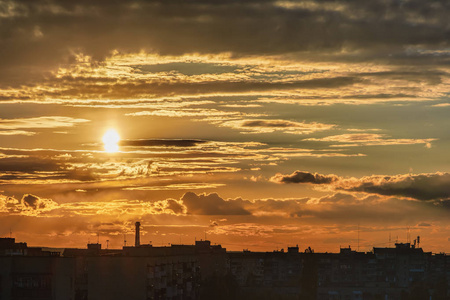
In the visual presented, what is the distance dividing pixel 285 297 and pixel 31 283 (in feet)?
265

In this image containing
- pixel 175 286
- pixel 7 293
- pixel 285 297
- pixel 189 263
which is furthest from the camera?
pixel 285 297

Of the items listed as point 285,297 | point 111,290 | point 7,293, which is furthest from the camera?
point 285,297

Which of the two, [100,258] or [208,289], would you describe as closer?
[100,258]

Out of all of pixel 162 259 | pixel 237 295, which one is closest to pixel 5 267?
pixel 162 259

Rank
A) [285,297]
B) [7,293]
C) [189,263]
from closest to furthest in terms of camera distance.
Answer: [7,293] → [189,263] → [285,297]

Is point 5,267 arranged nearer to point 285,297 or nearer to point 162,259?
point 162,259

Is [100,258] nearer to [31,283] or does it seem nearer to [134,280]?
[134,280]

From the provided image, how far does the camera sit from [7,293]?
10769 centimetres

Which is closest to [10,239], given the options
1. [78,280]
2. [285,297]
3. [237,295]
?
[78,280]

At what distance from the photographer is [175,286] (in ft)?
464

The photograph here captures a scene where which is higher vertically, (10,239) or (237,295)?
(10,239)

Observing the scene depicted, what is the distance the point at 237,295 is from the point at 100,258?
135 feet

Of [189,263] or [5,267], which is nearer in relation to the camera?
[5,267]

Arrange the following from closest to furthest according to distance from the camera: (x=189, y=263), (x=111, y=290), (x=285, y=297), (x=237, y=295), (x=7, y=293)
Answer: (x=7, y=293) < (x=111, y=290) < (x=189, y=263) < (x=237, y=295) < (x=285, y=297)
